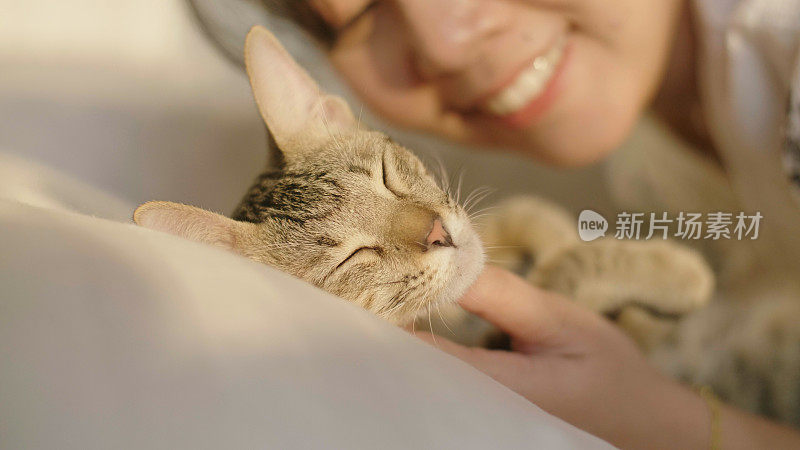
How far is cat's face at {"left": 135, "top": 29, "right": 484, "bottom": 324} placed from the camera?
0.48 m

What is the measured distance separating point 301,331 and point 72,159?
1.72 feet

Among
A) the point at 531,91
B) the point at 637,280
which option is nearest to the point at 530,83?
the point at 531,91

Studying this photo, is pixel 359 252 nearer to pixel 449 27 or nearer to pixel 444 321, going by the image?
pixel 444 321

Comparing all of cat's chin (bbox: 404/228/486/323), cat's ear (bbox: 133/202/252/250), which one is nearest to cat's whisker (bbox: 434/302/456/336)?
cat's chin (bbox: 404/228/486/323)

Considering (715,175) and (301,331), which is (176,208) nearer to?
(301,331)

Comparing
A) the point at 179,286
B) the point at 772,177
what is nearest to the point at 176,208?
the point at 179,286

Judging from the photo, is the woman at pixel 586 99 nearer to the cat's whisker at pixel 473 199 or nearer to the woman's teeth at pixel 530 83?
the woman's teeth at pixel 530 83

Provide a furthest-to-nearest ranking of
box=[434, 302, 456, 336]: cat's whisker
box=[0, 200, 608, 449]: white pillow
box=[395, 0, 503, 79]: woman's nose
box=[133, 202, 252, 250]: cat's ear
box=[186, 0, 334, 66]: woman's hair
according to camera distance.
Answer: box=[186, 0, 334, 66]: woman's hair → box=[395, 0, 503, 79]: woman's nose → box=[434, 302, 456, 336]: cat's whisker → box=[133, 202, 252, 250]: cat's ear → box=[0, 200, 608, 449]: white pillow

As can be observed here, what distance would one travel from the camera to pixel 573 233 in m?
Result: 0.87

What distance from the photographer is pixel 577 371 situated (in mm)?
545

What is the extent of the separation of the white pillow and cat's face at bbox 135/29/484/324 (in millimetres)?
117

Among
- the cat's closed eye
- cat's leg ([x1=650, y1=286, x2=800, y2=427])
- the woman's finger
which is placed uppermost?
cat's leg ([x1=650, y1=286, x2=800, y2=427])

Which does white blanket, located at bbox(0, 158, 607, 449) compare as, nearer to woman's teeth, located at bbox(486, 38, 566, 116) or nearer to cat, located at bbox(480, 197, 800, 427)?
cat, located at bbox(480, 197, 800, 427)

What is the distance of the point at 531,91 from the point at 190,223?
57cm
